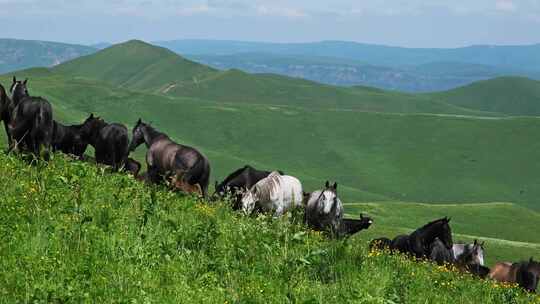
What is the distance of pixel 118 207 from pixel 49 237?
2779 mm

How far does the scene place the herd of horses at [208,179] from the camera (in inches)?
720

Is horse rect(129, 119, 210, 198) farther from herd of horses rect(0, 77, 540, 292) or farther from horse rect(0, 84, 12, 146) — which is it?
horse rect(0, 84, 12, 146)

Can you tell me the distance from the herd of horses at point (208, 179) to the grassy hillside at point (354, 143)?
75.2 m

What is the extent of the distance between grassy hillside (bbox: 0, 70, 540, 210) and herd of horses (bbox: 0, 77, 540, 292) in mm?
75161

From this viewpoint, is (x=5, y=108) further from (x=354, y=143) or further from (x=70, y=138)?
(x=354, y=143)

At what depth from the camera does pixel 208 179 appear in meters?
23.2

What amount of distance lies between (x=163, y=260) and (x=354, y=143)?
133944 millimetres

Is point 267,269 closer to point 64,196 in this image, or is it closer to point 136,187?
point 64,196

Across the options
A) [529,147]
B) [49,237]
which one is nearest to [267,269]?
[49,237]

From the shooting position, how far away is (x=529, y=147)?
139 meters

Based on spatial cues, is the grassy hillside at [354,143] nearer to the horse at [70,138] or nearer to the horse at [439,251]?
the horse at [70,138]

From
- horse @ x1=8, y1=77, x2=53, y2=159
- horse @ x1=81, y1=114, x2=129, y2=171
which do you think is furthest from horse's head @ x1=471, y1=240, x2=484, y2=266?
horse @ x1=8, y1=77, x2=53, y2=159

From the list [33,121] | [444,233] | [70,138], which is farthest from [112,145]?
[444,233]

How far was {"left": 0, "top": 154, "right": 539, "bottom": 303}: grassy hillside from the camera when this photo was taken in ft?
25.2
